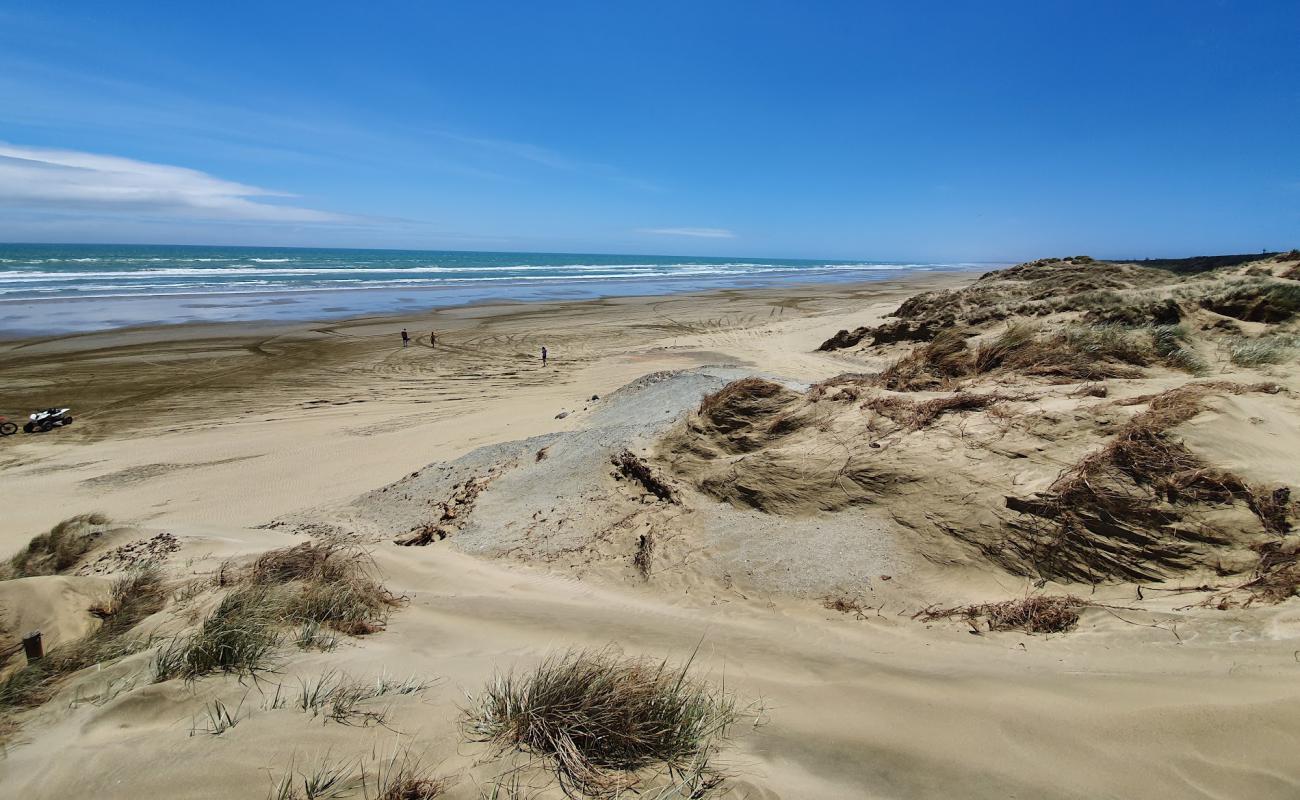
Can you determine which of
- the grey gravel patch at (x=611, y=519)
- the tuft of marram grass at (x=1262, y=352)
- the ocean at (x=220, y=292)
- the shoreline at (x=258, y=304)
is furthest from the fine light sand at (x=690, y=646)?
the ocean at (x=220, y=292)

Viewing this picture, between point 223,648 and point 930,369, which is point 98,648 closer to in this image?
point 223,648

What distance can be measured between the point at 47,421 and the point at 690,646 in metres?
14.9

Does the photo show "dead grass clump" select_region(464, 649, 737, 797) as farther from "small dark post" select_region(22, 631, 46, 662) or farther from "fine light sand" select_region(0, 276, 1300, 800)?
"small dark post" select_region(22, 631, 46, 662)

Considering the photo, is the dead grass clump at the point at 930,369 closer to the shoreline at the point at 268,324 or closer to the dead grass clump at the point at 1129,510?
the dead grass clump at the point at 1129,510

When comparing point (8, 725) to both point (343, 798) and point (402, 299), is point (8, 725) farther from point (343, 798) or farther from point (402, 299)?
point (402, 299)

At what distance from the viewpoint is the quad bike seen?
38.9 feet

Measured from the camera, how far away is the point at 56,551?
6.05m

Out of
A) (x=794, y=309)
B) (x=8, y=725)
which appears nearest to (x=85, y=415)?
(x=8, y=725)

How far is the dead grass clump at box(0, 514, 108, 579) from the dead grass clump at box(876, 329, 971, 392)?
8.94 meters

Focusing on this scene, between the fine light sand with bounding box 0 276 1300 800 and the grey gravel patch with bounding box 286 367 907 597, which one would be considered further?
the grey gravel patch with bounding box 286 367 907 597

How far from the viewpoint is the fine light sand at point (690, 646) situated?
2.45 meters

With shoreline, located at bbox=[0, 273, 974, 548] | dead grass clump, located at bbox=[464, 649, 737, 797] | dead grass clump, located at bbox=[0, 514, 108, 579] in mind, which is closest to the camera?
dead grass clump, located at bbox=[464, 649, 737, 797]

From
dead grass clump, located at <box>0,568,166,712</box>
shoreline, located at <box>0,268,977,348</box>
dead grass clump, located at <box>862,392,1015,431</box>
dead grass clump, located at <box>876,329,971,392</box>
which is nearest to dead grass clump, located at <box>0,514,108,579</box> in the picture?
dead grass clump, located at <box>0,568,166,712</box>

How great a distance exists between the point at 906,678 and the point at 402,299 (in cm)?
3726
